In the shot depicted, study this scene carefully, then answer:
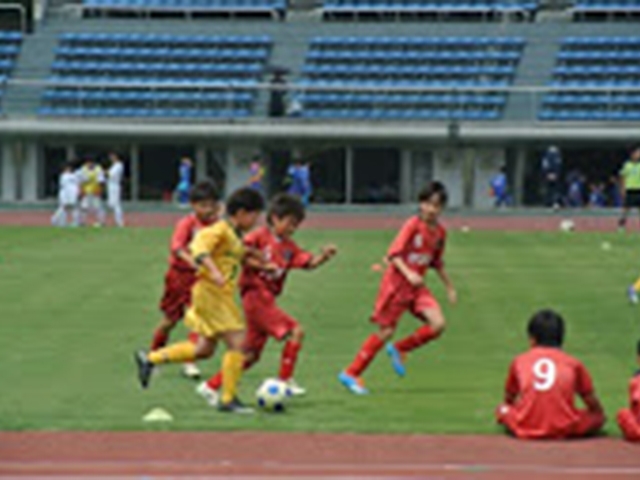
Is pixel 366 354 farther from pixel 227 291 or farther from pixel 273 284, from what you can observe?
pixel 227 291

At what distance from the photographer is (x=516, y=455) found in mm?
10594

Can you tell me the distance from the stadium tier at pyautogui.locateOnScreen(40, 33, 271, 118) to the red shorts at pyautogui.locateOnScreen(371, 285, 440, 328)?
3579 cm

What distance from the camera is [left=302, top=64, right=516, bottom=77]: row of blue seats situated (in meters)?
53.0

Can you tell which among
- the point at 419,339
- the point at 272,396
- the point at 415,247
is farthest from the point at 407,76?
the point at 272,396

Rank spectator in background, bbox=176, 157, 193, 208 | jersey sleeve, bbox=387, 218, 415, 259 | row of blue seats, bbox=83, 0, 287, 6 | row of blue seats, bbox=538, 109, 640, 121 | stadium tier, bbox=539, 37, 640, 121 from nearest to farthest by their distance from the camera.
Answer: jersey sleeve, bbox=387, 218, 415, 259, spectator in background, bbox=176, 157, 193, 208, row of blue seats, bbox=538, 109, 640, 121, stadium tier, bbox=539, 37, 640, 121, row of blue seats, bbox=83, 0, 287, 6

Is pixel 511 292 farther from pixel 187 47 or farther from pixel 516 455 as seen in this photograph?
pixel 187 47

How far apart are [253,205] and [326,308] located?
28.4 ft

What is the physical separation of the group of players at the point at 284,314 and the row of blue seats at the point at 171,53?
132ft

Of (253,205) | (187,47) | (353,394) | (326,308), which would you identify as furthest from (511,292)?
(187,47)

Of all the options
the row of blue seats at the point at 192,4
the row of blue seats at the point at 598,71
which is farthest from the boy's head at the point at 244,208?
the row of blue seats at the point at 192,4

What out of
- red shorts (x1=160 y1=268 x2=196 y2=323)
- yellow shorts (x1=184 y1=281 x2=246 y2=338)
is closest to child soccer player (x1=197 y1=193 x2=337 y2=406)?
yellow shorts (x1=184 y1=281 x2=246 y2=338)

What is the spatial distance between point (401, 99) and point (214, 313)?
39139 millimetres

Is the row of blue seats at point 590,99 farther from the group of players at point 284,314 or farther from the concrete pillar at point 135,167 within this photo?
the group of players at point 284,314

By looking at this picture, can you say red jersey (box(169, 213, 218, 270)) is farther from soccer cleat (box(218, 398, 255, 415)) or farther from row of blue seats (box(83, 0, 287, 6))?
row of blue seats (box(83, 0, 287, 6))
